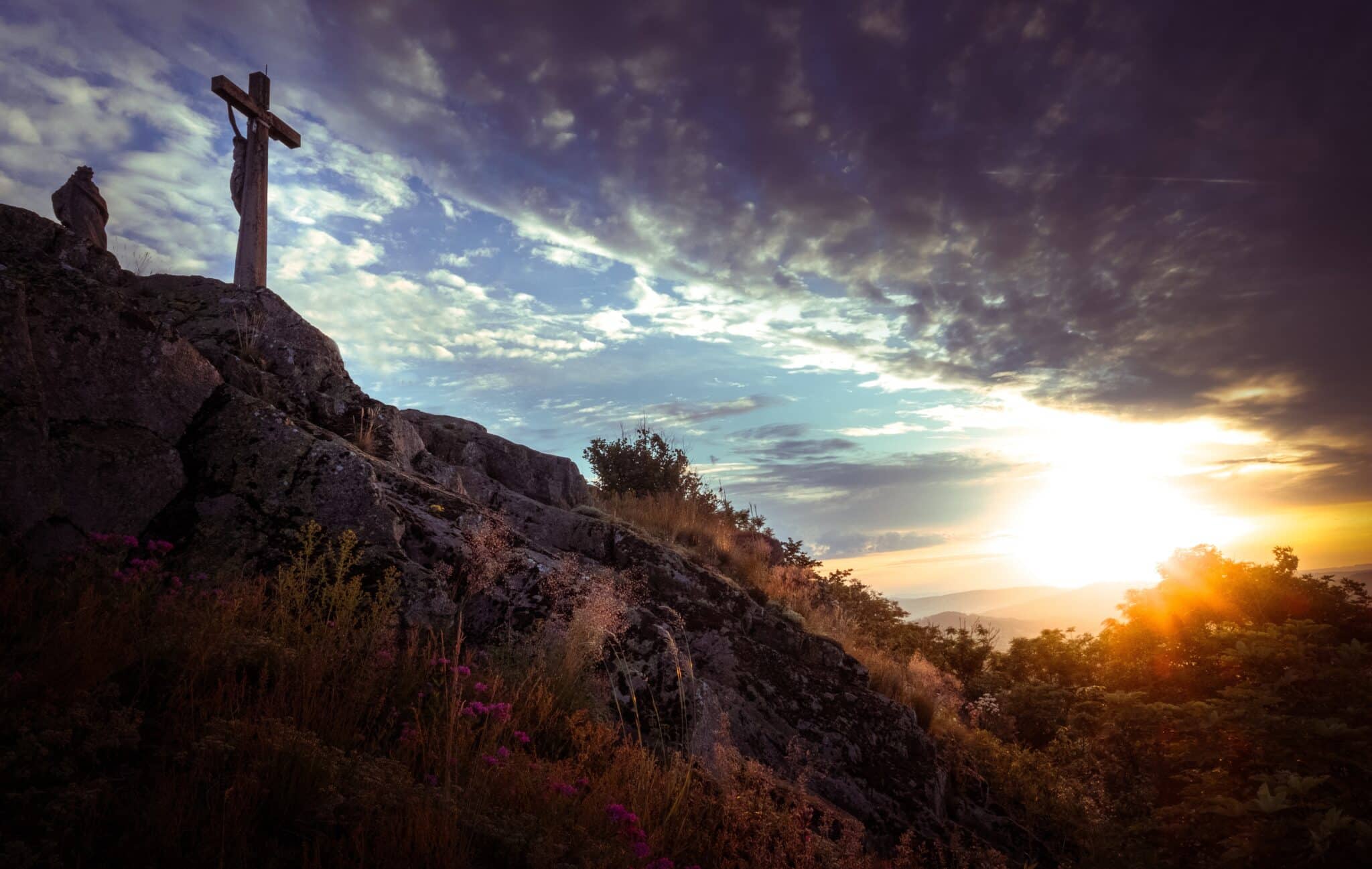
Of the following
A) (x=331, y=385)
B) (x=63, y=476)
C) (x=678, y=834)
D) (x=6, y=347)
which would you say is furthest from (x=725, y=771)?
(x=331, y=385)

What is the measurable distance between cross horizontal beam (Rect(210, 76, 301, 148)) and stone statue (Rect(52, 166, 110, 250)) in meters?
2.99

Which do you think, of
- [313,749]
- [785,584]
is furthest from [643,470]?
[313,749]

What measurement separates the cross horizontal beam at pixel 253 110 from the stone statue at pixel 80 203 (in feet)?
9.80

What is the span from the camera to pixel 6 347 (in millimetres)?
4410

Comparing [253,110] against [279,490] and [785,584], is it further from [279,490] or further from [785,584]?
[785,584]

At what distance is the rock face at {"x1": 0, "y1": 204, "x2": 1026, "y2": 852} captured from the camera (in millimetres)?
4648

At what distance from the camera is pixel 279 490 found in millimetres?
5312

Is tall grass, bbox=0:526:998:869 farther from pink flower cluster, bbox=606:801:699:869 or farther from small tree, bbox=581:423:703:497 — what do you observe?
small tree, bbox=581:423:703:497

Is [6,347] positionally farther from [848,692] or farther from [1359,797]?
[1359,797]

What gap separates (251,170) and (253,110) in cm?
117

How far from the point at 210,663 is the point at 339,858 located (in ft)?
5.25

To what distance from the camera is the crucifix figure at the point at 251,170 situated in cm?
1163

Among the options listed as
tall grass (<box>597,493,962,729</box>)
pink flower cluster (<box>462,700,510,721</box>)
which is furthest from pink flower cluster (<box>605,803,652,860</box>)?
tall grass (<box>597,493,962,729</box>)

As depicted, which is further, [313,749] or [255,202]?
[255,202]
